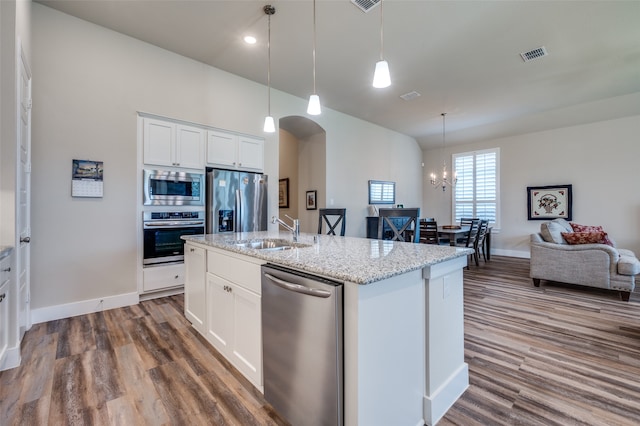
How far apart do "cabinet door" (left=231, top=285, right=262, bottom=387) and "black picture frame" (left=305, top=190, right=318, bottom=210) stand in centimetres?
391

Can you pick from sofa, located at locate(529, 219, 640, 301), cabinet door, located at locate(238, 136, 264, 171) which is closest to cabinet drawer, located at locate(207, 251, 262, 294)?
cabinet door, located at locate(238, 136, 264, 171)

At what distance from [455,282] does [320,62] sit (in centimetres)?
335

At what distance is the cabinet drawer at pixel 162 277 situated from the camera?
3396 mm

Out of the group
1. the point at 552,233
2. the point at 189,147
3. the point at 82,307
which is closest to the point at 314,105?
the point at 189,147

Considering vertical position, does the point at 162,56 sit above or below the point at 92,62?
above

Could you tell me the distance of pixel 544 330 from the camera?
2.63m

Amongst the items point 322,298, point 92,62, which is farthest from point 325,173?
point 322,298

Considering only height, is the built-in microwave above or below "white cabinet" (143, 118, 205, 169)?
below

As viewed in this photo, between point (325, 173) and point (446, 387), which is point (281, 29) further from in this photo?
point (446, 387)

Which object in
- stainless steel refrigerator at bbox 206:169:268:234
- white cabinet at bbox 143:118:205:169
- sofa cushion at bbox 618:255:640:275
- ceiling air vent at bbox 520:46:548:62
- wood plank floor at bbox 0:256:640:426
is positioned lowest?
wood plank floor at bbox 0:256:640:426

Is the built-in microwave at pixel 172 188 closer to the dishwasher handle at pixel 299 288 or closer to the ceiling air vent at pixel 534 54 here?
the dishwasher handle at pixel 299 288

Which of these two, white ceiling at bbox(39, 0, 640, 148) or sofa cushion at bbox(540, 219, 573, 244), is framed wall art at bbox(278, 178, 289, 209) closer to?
white ceiling at bbox(39, 0, 640, 148)

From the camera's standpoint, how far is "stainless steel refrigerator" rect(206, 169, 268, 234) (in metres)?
3.83

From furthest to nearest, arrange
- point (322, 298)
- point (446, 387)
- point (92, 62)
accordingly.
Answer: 1. point (92, 62)
2. point (446, 387)
3. point (322, 298)
